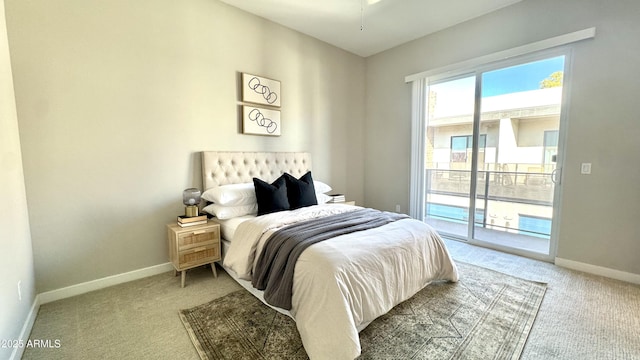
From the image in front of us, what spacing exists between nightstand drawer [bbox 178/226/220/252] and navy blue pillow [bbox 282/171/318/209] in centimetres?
86

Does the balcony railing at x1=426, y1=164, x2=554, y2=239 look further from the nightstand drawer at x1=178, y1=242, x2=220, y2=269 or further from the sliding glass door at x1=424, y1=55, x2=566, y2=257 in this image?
the nightstand drawer at x1=178, y1=242, x2=220, y2=269

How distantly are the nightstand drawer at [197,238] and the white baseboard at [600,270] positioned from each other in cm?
383

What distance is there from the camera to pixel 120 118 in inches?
96.7

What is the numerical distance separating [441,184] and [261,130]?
2.85 meters

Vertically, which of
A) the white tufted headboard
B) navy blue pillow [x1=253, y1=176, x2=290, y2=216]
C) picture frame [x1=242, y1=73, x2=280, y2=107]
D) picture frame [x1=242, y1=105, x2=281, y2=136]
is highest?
picture frame [x1=242, y1=73, x2=280, y2=107]

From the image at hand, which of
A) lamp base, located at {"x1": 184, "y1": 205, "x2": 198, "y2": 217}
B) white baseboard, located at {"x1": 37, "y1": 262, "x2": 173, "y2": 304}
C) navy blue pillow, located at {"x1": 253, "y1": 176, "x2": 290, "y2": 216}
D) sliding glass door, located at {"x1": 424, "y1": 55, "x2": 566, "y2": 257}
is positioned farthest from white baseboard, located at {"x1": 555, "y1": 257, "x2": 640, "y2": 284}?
white baseboard, located at {"x1": 37, "y1": 262, "x2": 173, "y2": 304}

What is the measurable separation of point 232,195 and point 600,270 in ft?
13.0

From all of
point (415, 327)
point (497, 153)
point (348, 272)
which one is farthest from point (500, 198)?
point (348, 272)

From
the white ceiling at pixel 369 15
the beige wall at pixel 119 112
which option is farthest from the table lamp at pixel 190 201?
the white ceiling at pixel 369 15

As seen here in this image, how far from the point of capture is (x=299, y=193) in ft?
9.90

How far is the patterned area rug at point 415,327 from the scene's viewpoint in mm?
1619

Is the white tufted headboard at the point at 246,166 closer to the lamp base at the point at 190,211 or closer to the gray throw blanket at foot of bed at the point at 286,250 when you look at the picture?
the lamp base at the point at 190,211

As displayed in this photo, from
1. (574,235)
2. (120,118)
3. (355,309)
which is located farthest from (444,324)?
(120,118)

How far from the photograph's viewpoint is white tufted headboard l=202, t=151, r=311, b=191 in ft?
9.71
